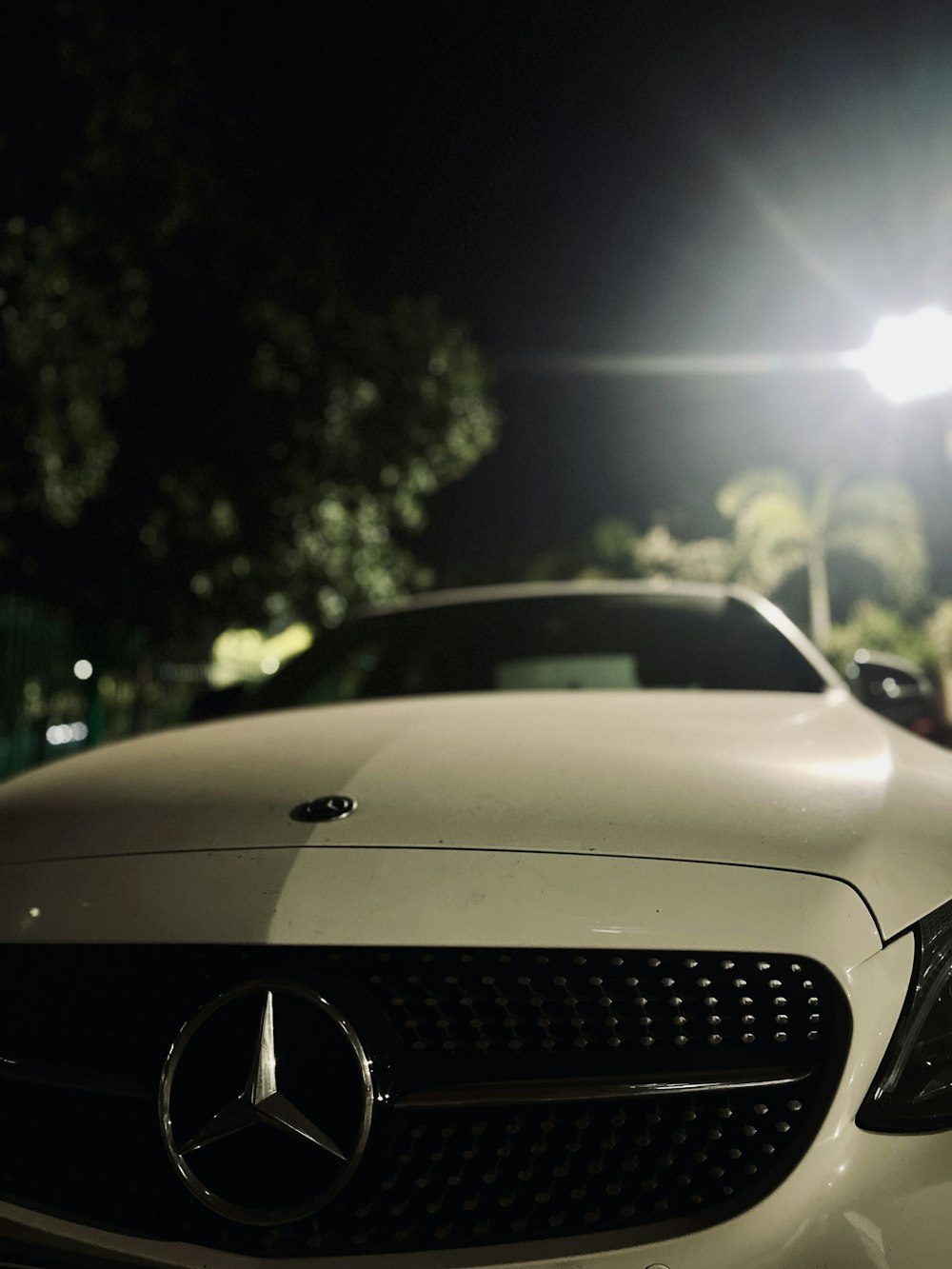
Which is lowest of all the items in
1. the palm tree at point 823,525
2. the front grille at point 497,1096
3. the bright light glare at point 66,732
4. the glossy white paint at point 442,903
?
the palm tree at point 823,525

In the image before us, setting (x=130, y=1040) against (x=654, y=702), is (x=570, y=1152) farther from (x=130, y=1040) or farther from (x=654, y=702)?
(x=654, y=702)

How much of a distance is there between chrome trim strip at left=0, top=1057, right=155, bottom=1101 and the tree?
419 inches

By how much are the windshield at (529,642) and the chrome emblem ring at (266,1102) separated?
2133mm

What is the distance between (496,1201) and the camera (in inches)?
54.7

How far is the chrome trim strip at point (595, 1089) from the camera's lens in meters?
1.40

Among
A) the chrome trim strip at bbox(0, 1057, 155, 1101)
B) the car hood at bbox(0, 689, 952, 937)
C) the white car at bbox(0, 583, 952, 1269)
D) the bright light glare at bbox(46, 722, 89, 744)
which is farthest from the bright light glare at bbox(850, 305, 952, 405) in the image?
the chrome trim strip at bbox(0, 1057, 155, 1101)

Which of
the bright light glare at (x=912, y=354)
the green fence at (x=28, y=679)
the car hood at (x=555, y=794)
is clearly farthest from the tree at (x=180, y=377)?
the car hood at (x=555, y=794)

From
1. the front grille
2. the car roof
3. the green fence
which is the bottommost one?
the green fence

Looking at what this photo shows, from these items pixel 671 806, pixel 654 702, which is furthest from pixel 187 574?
pixel 671 806

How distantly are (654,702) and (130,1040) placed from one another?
1.57m

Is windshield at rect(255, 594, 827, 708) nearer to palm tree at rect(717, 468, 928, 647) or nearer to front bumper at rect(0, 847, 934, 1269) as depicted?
front bumper at rect(0, 847, 934, 1269)

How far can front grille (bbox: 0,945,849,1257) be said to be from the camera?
1.39m

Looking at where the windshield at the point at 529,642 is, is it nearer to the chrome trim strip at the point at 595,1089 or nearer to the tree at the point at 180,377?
the chrome trim strip at the point at 595,1089

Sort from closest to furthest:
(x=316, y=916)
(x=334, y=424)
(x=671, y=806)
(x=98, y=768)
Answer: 1. (x=316, y=916)
2. (x=671, y=806)
3. (x=98, y=768)
4. (x=334, y=424)
